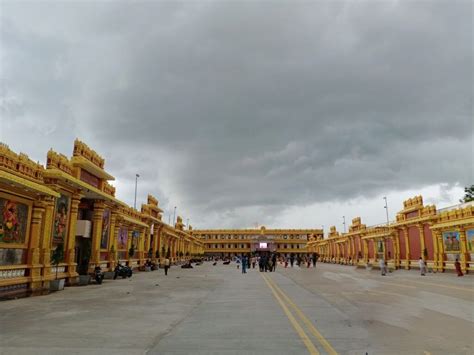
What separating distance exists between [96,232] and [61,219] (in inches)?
197

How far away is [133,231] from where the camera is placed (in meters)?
38.7

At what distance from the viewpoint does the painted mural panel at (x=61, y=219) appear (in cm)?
2072

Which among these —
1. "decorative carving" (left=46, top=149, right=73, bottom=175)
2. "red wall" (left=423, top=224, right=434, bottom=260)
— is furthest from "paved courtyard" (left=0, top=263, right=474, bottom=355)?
"red wall" (left=423, top=224, right=434, bottom=260)

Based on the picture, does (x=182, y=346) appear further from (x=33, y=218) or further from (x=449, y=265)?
(x=449, y=265)

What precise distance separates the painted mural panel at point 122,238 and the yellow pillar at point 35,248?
1516 centimetres

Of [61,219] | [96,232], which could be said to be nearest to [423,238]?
[96,232]

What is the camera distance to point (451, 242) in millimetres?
34750

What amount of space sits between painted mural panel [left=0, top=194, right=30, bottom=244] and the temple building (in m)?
104

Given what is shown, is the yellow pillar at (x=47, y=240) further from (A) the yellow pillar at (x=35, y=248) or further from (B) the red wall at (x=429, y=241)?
(B) the red wall at (x=429, y=241)

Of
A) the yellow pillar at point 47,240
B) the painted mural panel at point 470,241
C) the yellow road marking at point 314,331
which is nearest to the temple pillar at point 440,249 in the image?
the painted mural panel at point 470,241

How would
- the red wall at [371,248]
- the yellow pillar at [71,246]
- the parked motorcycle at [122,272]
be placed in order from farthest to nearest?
the red wall at [371,248]
the parked motorcycle at [122,272]
the yellow pillar at [71,246]

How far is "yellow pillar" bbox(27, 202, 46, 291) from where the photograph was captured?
17891 mm

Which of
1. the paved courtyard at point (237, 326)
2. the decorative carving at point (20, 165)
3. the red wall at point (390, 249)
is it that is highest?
the decorative carving at point (20, 165)

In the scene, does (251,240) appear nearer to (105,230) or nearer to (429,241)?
(429,241)
